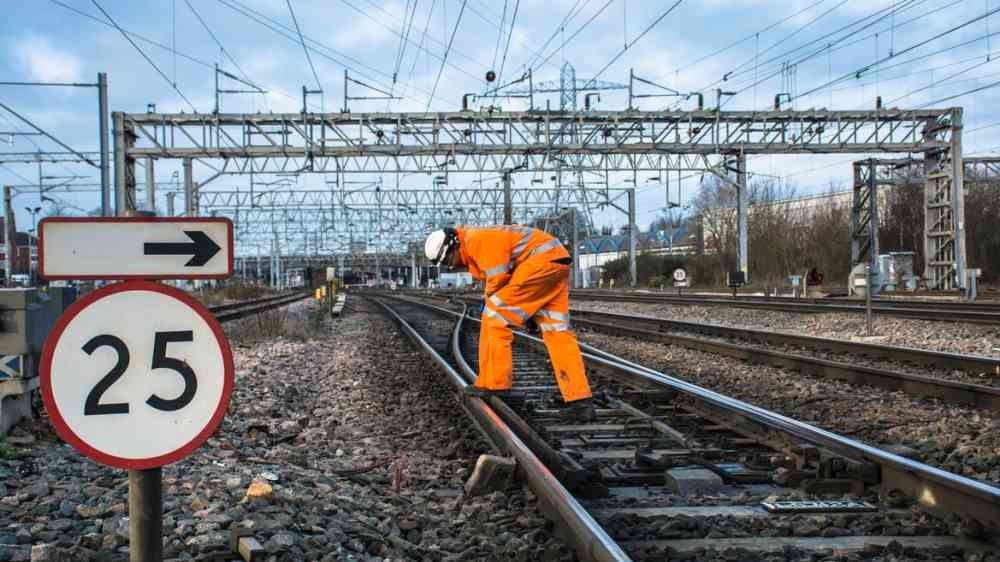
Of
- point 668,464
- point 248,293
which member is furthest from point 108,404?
point 248,293

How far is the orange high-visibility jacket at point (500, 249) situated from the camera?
672cm

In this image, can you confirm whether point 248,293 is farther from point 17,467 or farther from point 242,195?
point 17,467

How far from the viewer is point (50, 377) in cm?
224

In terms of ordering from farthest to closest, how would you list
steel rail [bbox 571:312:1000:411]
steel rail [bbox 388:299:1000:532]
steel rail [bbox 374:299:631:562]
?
1. steel rail [bbox 571:312:1000:411]
2. steel rail [bbox 388:299:1000:532]
3. steel rail [bbox 374:299:631:562]

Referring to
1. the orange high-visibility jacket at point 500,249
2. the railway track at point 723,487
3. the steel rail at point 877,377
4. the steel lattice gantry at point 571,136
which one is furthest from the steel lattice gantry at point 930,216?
the railway track at point 723,487

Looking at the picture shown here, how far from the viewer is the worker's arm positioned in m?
6.71

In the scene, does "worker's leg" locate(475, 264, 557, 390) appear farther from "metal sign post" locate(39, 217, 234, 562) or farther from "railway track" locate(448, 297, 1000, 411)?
"metal sign post" locate(39, 217, 234, 562)

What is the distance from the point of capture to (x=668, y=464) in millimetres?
5027

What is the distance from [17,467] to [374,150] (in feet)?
87.3

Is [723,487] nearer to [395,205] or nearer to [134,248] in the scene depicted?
[134,248]

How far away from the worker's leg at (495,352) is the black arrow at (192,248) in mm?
4416

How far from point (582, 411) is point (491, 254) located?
57.7 inches

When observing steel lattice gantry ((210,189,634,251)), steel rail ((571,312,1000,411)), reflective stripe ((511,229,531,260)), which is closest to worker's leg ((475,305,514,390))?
reflective stripe ((511,229,531,260))

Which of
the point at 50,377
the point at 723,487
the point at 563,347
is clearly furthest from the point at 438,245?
the point at 50,377
